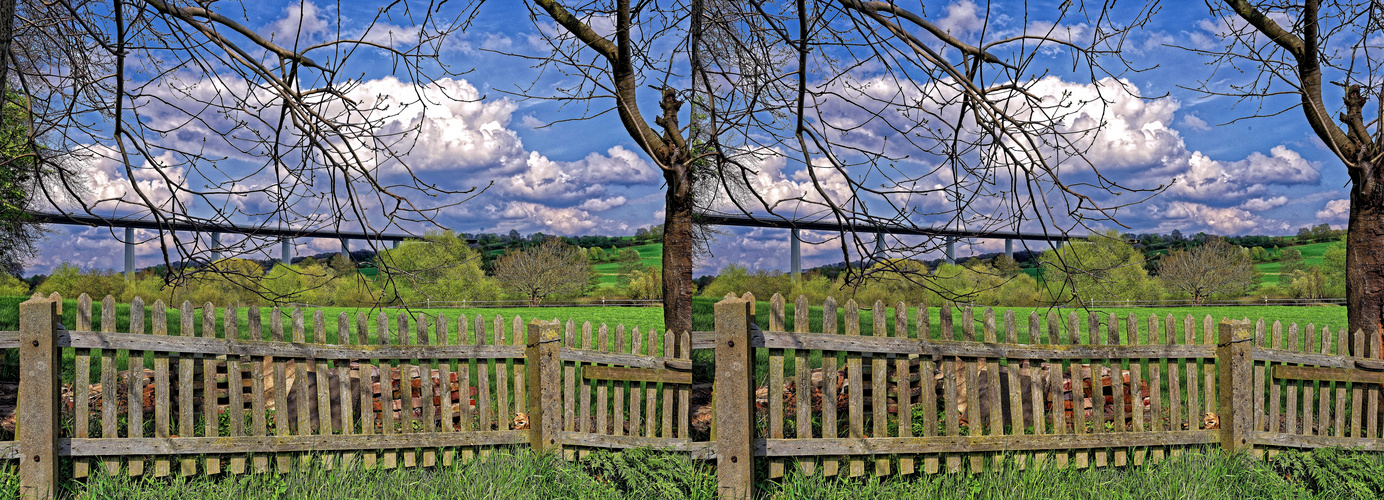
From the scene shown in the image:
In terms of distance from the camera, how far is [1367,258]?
7312 mm

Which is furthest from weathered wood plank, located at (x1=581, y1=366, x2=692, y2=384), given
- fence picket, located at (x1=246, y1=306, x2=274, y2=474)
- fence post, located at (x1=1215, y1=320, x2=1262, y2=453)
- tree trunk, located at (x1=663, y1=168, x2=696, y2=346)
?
fence post, located at (x1=1215, y1=320, x2=1262, y2=453)

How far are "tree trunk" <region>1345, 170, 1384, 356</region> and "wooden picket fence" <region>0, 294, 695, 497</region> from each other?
23.7 feet

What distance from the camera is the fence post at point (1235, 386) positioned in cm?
570

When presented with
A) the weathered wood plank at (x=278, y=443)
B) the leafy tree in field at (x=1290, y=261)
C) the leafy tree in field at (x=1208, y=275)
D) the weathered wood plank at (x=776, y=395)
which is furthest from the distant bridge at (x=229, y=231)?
the leafy tree in field at (x=1290, y=261)

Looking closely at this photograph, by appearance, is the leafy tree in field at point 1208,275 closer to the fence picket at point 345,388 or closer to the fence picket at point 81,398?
the fence picket at point 345,388

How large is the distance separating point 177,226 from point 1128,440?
6.78 meters

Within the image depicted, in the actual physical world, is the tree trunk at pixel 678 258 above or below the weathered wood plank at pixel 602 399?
above

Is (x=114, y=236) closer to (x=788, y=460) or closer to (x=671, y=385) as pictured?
(x=671, y=385)

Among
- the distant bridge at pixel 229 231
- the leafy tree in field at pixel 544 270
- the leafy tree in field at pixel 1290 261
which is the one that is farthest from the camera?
the leafy tree in field at pixel 1290 261

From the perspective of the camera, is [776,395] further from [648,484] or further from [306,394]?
[306,394]

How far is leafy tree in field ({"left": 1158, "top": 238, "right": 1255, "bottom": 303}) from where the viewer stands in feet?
113

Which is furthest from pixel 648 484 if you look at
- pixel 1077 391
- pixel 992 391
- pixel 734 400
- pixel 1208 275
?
pixel 1208 275

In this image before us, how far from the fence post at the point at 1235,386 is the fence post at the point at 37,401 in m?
8.62

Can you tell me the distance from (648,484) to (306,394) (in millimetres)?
2637
